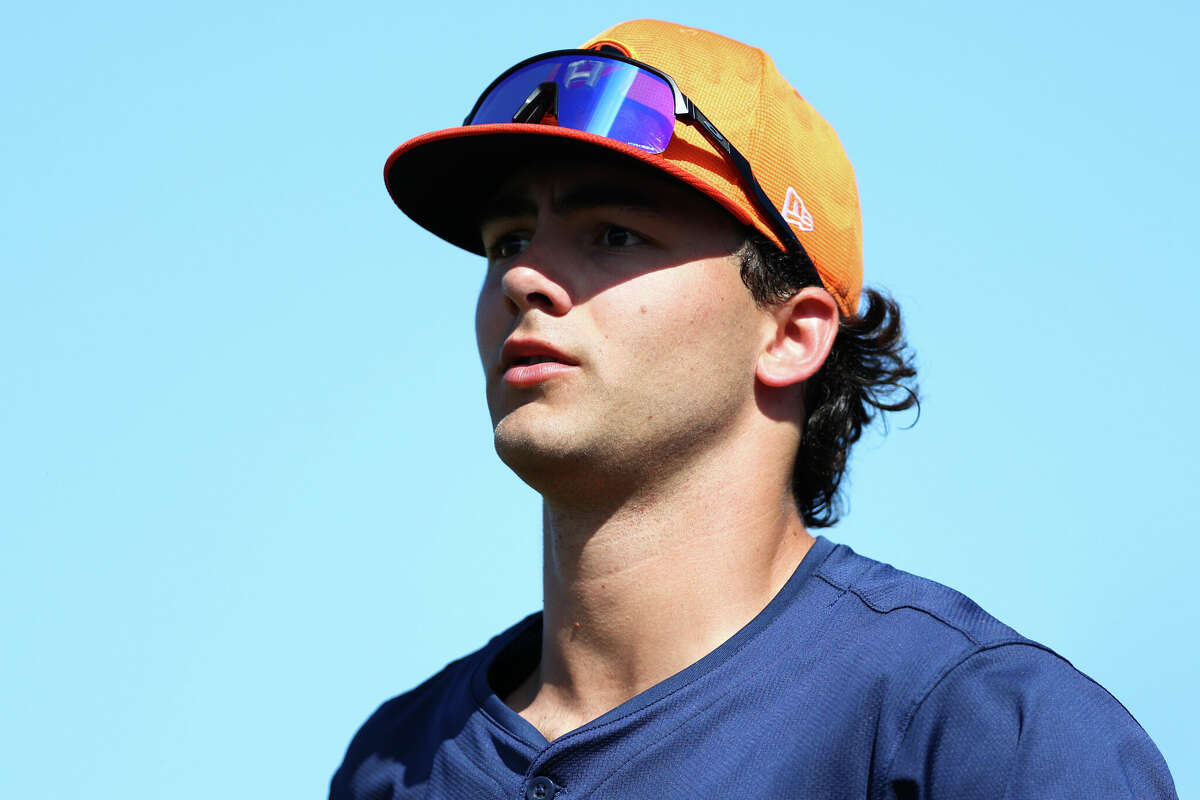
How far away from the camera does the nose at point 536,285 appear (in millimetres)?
3709

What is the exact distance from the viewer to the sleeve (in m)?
2.93

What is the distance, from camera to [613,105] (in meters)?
3.85

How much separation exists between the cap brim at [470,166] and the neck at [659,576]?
31.5 inches

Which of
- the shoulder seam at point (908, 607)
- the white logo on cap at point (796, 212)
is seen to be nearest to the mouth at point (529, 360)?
the white logo on cap at point (796, 212)

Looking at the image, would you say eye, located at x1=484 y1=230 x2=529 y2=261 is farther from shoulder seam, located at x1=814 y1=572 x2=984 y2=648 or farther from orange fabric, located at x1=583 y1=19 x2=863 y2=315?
shoulder seam, located at x1=814 y1=572 x2=984 y2=648

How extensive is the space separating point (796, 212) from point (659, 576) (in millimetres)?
1141

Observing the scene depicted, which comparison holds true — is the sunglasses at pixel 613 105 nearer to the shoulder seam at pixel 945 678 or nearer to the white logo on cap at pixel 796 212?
the white logo on cap at pixel 796 212

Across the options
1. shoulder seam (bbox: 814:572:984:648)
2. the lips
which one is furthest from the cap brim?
shoulder seam (bbox: 814:572:984:648)

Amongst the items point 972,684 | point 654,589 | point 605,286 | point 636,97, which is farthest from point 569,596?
point 636,97

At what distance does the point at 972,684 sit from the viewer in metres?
3.16

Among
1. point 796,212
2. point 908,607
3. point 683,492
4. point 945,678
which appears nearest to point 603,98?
point 796,212

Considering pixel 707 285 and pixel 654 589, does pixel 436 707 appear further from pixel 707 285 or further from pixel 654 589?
pixel 707 285

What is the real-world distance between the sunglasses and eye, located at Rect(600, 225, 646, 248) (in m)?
0.23

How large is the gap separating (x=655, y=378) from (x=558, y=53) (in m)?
1.08
